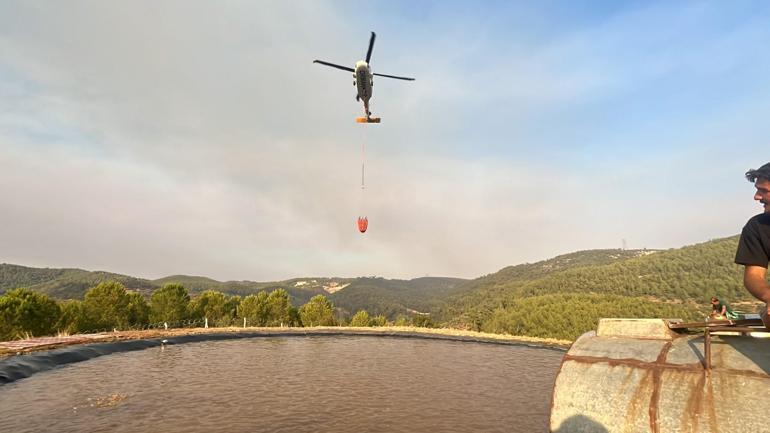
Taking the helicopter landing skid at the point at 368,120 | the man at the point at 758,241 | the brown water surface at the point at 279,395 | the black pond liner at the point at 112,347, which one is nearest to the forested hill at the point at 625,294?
the black pond liner at the point at 112,347

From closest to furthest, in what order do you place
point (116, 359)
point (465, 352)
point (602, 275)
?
1. point (116, 359)
2. point (465, 352)
3. point (602, 275)

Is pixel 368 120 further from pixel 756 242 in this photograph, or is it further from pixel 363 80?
pixel 756 242

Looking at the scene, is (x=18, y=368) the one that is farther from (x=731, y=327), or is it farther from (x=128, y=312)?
(x=128, y=312)

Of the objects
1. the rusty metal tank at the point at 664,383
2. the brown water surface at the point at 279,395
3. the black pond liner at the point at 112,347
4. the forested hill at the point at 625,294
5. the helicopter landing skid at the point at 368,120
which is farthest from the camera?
the forested hill at the point at 625,294

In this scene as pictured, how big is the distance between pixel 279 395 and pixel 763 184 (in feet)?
57.5

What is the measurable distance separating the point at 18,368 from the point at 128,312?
1728 inches

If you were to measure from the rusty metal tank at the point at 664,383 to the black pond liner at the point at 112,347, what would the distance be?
2489cm

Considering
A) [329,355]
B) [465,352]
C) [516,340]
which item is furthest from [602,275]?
[329,355]

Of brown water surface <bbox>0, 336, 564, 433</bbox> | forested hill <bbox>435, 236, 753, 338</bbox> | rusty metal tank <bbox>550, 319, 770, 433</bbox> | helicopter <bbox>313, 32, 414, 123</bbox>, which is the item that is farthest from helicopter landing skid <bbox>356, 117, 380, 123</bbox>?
forested hill <bbox>435, 236, 753, 338</bbox>

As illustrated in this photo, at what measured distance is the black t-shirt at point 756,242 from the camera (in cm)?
404

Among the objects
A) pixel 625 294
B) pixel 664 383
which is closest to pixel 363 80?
pixel 664 383

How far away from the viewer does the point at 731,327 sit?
452 centimetres

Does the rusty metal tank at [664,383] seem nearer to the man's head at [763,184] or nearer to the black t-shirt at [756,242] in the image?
the black t-shirt at [756,242]

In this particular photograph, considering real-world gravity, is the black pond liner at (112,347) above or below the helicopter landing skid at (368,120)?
below
